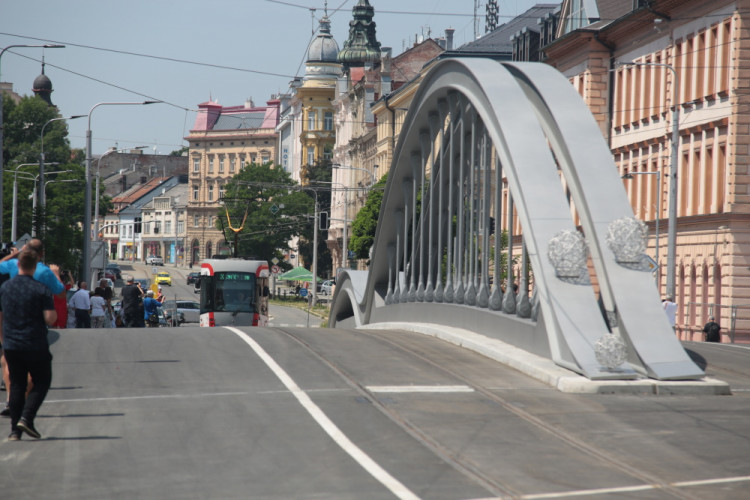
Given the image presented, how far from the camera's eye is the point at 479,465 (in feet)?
33.6

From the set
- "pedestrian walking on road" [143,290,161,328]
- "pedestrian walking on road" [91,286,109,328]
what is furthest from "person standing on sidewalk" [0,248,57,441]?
"pedestrian walking on road" [143,290,161,328]

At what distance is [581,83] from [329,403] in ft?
143

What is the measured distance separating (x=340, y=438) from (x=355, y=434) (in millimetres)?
296

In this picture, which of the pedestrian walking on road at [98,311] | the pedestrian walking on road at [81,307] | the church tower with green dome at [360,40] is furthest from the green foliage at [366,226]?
the church tower with green dome at [360,40]

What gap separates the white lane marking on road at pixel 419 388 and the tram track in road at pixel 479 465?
0.27 feet

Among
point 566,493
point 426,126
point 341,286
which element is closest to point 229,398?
point 566,493

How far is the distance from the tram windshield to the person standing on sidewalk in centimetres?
2877

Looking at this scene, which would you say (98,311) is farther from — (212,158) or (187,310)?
(212,158)

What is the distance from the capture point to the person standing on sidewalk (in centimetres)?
1140

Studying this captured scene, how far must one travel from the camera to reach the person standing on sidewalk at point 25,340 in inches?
449

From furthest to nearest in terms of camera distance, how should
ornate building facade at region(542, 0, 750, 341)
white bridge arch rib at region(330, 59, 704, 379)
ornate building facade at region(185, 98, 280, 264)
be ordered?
ornate building facade at region(185, 98, 280, 264) < ornate building facade at region(542, 0, 750, 341) < white bridge arch rib at region(330, 59, 704, 379)

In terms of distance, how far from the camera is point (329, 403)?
1352cm

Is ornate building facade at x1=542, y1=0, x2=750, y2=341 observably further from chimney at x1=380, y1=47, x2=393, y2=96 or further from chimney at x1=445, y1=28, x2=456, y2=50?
chimney at x1=445, y1=28, x2=456, y2=50

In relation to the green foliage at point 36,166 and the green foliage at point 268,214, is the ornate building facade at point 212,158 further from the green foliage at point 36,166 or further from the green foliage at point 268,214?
the green foliage at point 36,166
